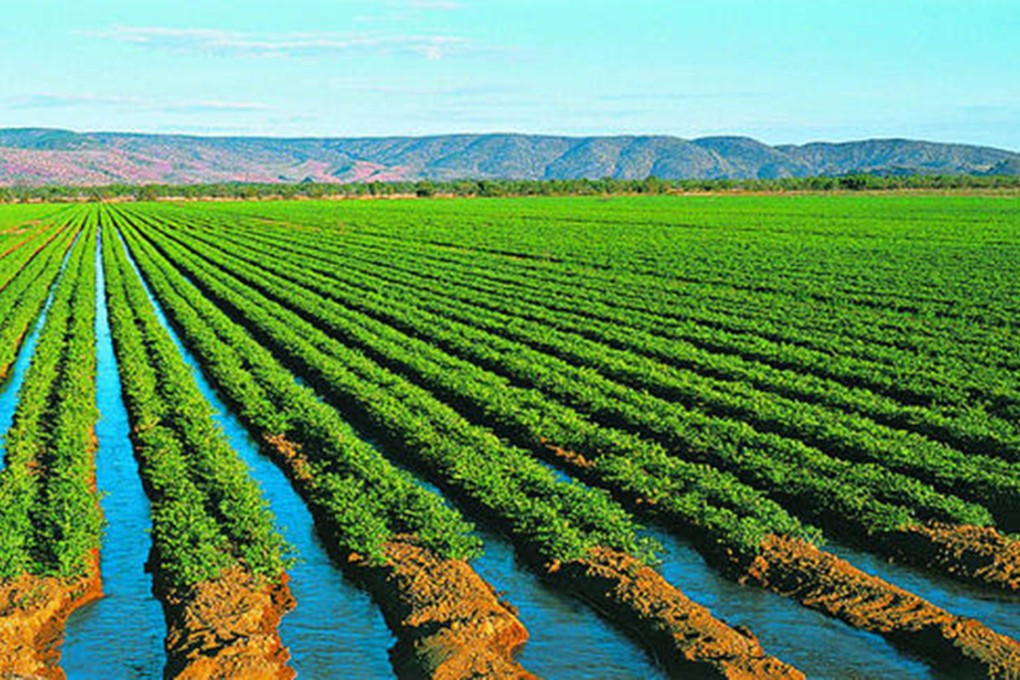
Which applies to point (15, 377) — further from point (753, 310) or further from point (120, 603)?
point (753, 310)

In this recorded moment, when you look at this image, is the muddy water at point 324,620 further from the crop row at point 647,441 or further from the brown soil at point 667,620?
the crop row at point 647,441

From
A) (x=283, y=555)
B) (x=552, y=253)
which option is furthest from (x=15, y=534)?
(x=552, y=253)

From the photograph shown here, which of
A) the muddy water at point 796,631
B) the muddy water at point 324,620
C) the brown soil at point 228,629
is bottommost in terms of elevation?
the muddy water at point 324,620

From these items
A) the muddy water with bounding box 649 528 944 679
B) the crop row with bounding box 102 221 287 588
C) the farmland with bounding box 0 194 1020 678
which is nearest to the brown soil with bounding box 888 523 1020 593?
the farmland with bounding box 0 194 1020 678

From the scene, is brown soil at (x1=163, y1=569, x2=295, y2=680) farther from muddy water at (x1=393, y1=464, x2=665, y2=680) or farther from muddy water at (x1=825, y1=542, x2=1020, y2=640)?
muddy water at (x1=825, y1=542, x2=1020, y2=640)

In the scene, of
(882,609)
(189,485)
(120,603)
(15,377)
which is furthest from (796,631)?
(15,377)

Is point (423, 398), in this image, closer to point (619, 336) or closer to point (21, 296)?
point (619, 336)

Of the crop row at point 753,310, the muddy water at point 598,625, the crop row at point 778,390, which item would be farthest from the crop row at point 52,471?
the crop row at point 753,310
